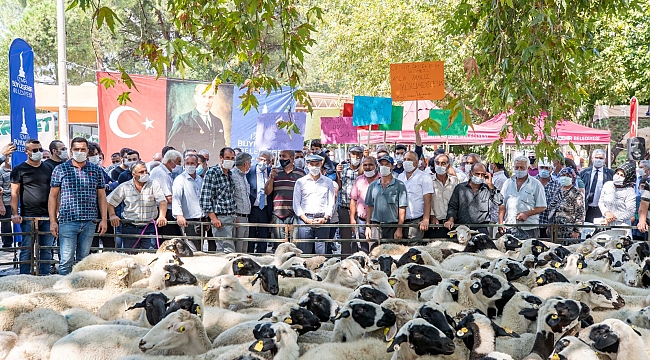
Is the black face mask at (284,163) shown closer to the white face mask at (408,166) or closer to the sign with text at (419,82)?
the white face mask at (408,166)

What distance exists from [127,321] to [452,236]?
16.7ft

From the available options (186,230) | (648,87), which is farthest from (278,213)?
(648,87)

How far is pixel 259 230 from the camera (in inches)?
418

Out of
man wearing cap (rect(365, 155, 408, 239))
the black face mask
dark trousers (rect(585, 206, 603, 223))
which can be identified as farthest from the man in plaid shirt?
dark trousers (rect(585, 206, 603, 223))

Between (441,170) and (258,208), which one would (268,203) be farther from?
(441,170)

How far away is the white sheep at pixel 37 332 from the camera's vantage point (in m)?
5.05

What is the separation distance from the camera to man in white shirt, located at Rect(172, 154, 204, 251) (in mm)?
9844

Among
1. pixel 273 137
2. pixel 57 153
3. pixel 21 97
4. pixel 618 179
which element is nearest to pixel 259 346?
pixel 57 153

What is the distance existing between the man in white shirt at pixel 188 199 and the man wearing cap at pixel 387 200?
2.60 metres

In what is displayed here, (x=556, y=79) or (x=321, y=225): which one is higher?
(x=556, y=79)

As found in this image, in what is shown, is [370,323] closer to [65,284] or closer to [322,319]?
[322,319]

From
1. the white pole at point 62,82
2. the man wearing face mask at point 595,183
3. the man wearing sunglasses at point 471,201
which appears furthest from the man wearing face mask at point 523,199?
the white pole at point 62,82

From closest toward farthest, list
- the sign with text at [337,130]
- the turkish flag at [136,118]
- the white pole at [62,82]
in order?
the white pole at [62,82], the turkish flag at [136,118], the sign with text at [337,130]

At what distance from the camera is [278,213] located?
10.4m
